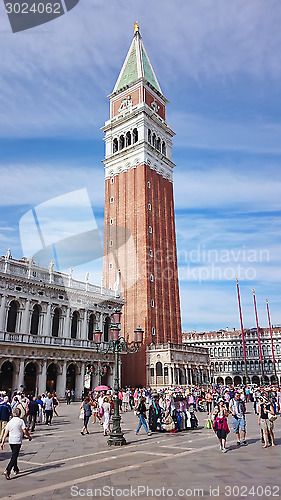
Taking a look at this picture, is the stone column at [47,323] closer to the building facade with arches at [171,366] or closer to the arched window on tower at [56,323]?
the arched window on tower at [56,323]

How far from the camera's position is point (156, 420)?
1711cm

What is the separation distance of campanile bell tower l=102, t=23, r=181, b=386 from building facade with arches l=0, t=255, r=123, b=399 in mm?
8154

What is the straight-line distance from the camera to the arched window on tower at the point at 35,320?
34281 millimetres

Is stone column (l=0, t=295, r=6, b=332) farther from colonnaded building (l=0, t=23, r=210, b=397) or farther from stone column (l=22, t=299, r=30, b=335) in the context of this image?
stone column (l=22, t=299, r=30, b=335)

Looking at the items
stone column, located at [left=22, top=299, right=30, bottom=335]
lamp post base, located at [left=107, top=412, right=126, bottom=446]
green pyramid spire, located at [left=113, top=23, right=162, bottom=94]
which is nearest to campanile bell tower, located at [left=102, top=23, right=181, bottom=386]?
green pyramid spire, located at [left=113, top=23, right=162, bottom=94]

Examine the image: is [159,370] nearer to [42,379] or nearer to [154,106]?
[42,379]

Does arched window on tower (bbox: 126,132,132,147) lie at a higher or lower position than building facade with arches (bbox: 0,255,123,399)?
higher

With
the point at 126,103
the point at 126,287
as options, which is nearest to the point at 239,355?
the point at 126,287

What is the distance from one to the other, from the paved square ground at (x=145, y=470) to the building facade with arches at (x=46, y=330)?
60.0 ft

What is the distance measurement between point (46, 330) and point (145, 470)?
88.4 ft

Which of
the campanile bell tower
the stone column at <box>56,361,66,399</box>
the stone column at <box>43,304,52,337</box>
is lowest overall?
the stone column at <box>56,361,66,399</box>

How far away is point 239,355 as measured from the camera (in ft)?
278

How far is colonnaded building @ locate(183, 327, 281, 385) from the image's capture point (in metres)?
82.3

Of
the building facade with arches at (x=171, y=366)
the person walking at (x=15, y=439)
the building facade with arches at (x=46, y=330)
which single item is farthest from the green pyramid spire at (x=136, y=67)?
the person walking at (x=15, y=439)
